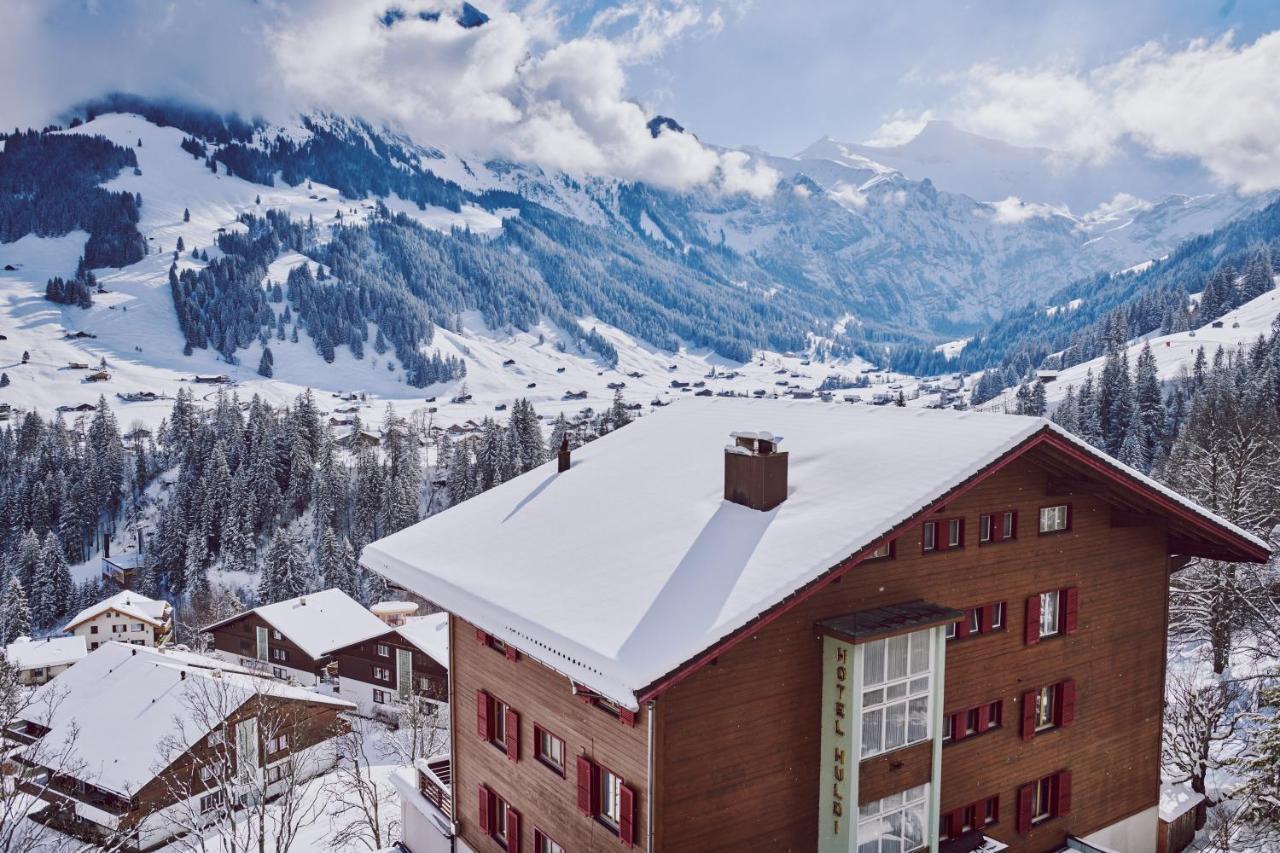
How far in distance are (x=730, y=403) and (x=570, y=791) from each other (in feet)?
34.7

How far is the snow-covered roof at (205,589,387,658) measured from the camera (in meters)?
69.4

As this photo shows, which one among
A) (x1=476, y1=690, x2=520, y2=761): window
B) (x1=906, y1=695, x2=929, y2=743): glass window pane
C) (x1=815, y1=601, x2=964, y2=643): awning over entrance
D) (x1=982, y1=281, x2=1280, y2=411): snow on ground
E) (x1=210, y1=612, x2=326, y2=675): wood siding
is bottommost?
(x1=210, y1=612, x2=326, y2=675): wood siding

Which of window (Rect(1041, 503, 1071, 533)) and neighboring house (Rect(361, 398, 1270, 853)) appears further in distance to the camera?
window (Rect(1041, 503, 1071, 533))

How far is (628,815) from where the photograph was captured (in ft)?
41.3

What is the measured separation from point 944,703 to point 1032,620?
294 cm

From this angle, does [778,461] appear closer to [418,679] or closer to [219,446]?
[418,679]

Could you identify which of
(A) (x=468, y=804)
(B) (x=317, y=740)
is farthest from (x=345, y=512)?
A: (A) (x=468, y=804)

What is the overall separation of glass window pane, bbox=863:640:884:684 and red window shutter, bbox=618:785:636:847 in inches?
174

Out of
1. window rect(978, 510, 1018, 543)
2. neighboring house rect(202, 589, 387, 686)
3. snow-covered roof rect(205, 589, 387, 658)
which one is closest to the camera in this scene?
window rect(978, 510, 1018, 543)

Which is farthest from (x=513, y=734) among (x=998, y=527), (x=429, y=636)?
(x=429, y=636)

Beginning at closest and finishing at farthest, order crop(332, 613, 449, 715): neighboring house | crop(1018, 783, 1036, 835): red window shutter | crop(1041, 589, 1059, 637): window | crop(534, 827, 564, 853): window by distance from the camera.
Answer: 1. crop(534, 827, 564, 853): window
2. crop(1018, 783, 1036, 835): red window shutter
3. crop(1041, 589, 1059, 637): window
4. crop(332, 613, 449, 715): neighboring house

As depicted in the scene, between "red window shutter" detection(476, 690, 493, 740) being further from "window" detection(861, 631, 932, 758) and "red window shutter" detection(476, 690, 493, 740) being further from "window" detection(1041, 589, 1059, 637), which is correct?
"window" detection(1041, 589, 1059, 637)

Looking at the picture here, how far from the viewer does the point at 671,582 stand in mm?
12898

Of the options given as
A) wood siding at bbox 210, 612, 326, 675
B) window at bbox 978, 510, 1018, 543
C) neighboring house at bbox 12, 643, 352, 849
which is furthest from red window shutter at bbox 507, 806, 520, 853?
wood siding at bbox 210, 612, 326, 675
